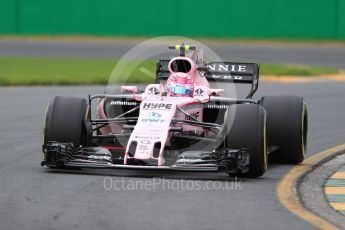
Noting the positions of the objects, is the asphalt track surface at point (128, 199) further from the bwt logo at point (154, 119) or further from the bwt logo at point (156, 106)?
the bwt logo at point (156, 106)

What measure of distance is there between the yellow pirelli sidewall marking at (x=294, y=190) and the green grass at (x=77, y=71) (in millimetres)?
10644

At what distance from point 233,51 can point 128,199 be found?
81.4ft

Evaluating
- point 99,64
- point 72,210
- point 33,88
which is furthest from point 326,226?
point 99,64

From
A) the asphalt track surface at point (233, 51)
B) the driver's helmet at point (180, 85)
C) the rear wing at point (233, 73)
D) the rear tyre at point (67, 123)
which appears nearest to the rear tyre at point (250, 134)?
the driver's helmet at point (180, 85)

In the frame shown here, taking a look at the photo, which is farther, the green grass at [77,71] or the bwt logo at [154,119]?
the green grass at [77,71]

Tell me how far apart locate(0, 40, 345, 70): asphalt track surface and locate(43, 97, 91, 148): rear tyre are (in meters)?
18.9

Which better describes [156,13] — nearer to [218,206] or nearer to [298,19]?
[298,19]

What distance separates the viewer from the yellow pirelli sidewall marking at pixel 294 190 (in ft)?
26.9

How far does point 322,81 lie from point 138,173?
47.5 ft
